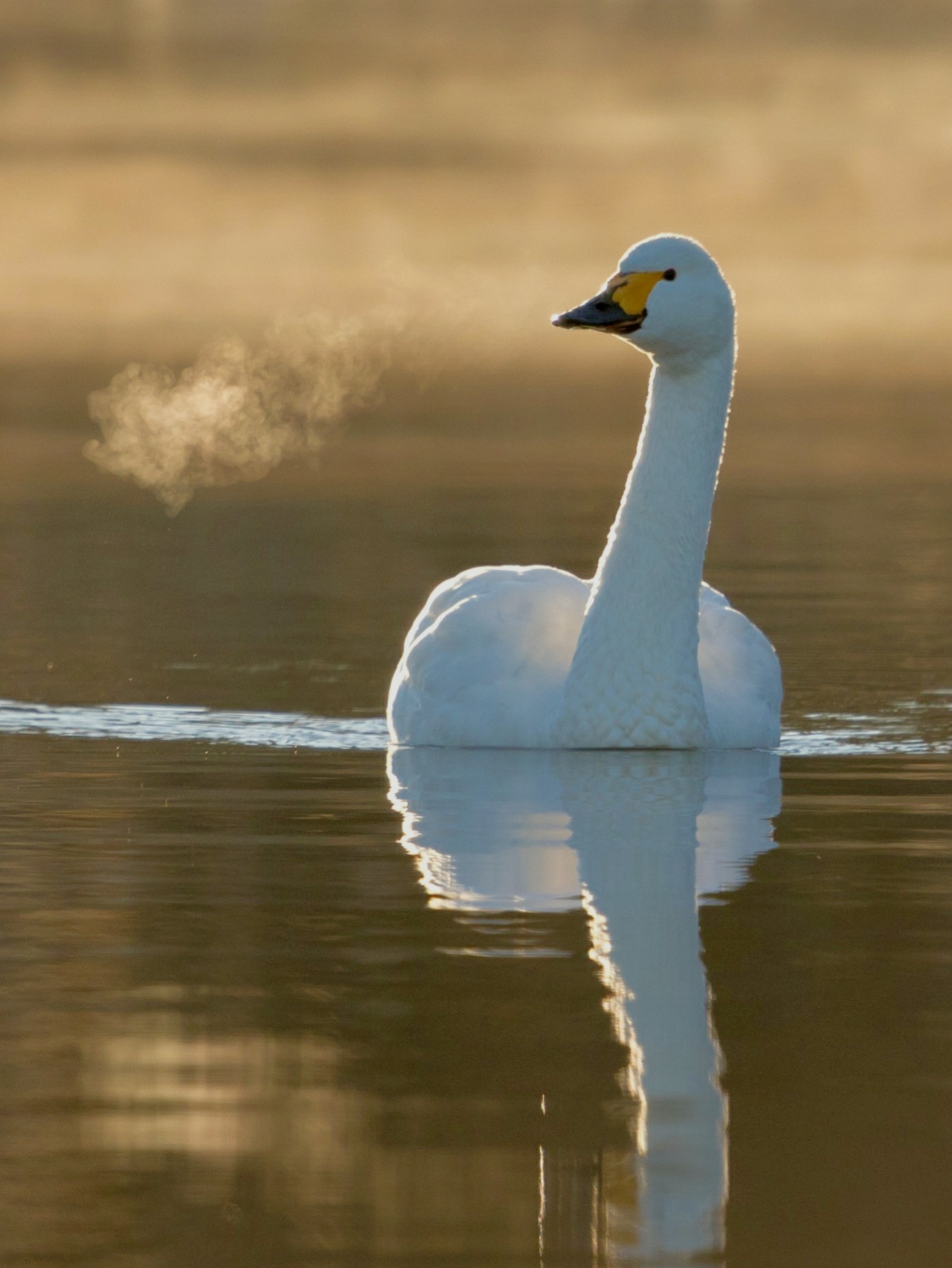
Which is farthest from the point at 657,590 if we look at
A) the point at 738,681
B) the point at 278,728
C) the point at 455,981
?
the point at 455,981

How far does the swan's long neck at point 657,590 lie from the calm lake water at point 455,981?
153mm

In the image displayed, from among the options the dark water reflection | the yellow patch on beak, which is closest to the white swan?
the yellow patch on beak

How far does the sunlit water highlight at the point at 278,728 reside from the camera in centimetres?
1323

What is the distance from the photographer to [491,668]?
500 inches

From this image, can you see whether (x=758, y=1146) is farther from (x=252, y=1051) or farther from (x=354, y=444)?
(x=354, y=444)

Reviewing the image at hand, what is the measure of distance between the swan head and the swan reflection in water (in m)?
1.68

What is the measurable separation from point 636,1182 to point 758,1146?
34 centimetres

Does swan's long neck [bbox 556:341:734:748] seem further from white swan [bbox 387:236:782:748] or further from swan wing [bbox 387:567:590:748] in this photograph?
swan wing [bbox 387:567:590:748]

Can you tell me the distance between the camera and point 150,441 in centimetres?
1947

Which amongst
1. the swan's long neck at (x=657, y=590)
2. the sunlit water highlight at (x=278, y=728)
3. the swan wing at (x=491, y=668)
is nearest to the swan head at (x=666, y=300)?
the swan's long neck at (x=657, y=590)

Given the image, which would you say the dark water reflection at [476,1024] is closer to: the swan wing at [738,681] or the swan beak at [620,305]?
the swan wing at [738,681]

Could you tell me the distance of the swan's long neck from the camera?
1230 cm

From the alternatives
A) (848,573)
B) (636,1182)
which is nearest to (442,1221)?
(636,1182)

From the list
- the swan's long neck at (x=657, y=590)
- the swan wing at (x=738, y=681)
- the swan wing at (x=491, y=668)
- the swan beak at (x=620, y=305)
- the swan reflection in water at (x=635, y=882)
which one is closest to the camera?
the swan reflection in water at (x=635, y=882)
